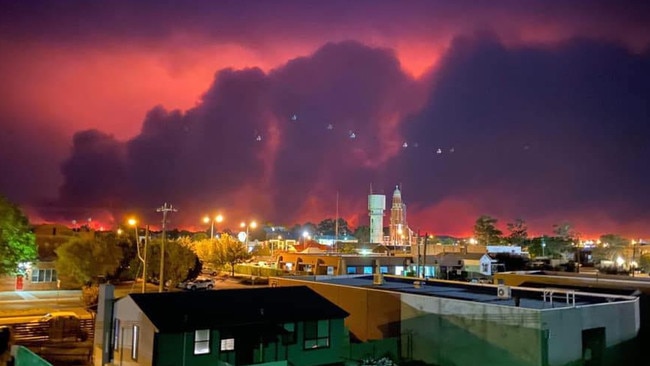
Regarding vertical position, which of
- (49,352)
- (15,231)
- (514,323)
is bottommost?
(49,352)

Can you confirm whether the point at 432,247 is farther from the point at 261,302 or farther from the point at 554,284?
the point at 261,302

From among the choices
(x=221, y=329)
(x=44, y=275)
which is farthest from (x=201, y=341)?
(x=44, y=275)

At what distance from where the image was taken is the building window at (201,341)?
1906cm

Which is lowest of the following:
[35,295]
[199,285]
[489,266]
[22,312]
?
[35,295]

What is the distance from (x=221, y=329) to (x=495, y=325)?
36.0 ft

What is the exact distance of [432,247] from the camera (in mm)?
92938

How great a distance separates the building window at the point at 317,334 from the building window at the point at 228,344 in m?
3.17

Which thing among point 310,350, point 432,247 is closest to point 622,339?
point 310,350

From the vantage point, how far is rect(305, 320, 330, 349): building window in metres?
21.7

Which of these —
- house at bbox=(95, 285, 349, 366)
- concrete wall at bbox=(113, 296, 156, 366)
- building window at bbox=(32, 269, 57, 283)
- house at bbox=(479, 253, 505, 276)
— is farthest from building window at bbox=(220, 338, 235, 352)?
house at bbox=(479, 253, 505, 276)

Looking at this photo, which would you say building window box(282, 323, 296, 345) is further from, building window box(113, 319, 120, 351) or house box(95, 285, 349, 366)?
building window box(113, 319, 120, 351)

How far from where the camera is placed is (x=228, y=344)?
19828 millimetres

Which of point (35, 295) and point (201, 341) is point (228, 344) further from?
point (35, 295)

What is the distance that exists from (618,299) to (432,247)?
217 ft
